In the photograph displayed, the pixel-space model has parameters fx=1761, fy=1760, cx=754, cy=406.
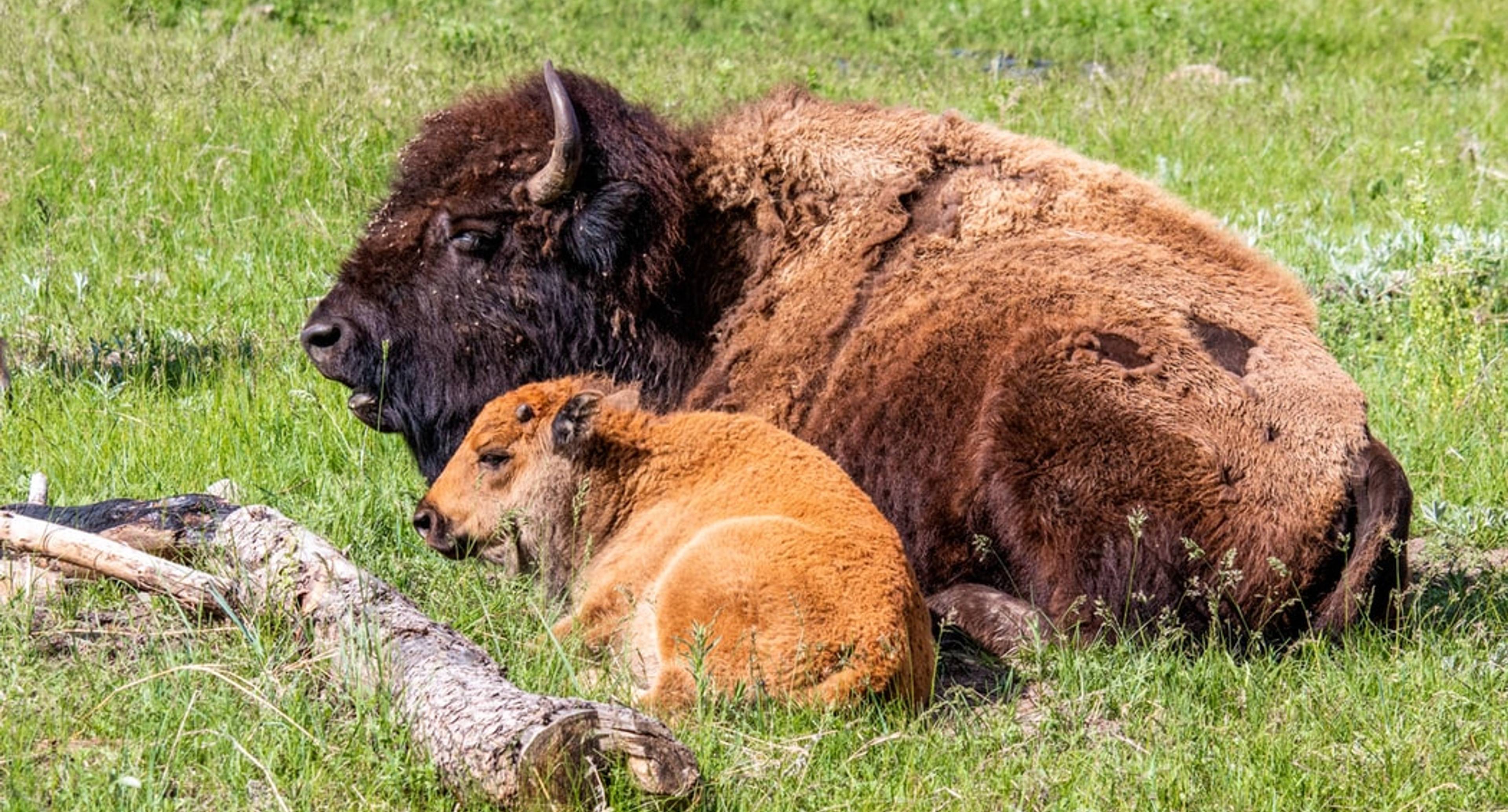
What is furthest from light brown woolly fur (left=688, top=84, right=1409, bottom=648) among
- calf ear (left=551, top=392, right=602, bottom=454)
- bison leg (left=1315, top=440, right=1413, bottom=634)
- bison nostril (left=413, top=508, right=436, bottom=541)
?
bison nostril (left=413, top=508, right=436, bottom=541)

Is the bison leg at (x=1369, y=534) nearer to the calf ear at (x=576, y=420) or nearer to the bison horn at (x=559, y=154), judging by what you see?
the calf ear at (x=576, y=420)

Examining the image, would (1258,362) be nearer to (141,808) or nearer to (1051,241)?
(1051,241)

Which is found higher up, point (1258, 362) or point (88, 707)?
point (1258, 362)

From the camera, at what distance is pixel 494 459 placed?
4910 millimetres

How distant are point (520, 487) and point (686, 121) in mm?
4420

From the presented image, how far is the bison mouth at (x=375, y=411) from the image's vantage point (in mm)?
5805

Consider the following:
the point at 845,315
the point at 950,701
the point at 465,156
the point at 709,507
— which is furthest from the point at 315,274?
the point at 950,701

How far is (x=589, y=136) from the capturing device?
5871 millimetres

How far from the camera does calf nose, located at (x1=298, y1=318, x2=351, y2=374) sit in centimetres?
566

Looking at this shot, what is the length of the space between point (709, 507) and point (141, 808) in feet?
5.41

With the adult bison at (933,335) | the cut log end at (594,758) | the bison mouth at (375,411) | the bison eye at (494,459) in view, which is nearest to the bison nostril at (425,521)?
the bison eye at (494,459)

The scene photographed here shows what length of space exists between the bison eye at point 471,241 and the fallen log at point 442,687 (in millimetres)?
1356

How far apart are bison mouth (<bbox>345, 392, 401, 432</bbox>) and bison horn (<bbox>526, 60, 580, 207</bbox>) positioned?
2.75ft

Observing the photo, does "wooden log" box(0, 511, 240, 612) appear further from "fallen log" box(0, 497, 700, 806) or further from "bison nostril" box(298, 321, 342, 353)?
"bison nostril" box(298, 321, 342, 353)
